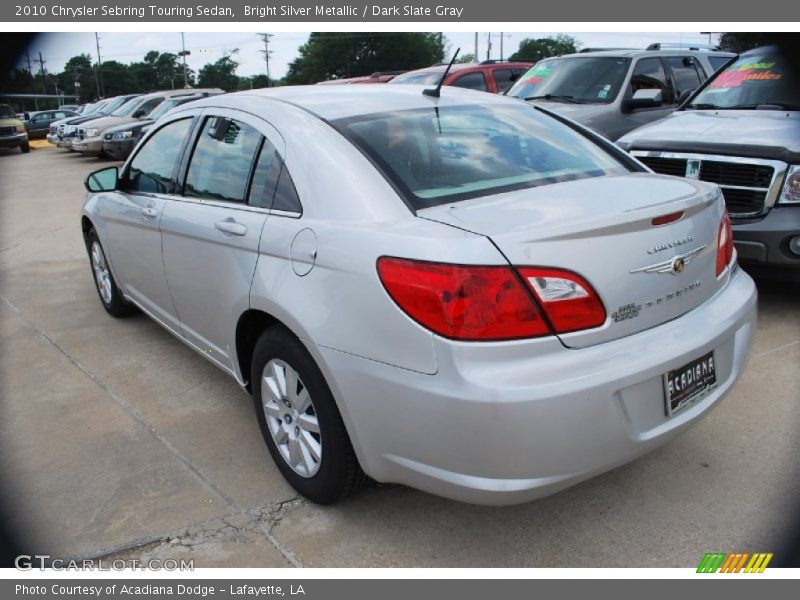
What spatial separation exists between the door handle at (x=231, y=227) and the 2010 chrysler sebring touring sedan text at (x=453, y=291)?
0.01m

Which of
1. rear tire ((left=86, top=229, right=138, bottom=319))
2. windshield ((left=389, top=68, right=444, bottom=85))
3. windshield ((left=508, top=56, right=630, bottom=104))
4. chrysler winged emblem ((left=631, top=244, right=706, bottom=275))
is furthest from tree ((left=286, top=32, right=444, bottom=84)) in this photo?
chrysler winged emblem ((left=631, top=244, right=706, bottom=275))

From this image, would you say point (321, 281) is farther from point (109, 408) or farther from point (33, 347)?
point (33, 347)

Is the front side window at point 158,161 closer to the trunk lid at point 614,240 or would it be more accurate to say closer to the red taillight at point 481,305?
the trunk lid at point 614,240

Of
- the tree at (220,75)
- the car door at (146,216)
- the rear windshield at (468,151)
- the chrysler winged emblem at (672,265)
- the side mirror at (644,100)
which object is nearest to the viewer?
the chrysler winged emblem at (672,265)

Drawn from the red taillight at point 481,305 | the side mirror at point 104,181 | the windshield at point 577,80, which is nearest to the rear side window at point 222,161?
the side mirror at point 104,181

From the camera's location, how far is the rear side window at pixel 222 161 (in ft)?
10.2

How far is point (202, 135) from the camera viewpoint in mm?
3566

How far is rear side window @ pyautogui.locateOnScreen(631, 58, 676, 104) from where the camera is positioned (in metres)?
8.02

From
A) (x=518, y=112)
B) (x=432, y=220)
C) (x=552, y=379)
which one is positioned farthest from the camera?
(x=518, y=112)

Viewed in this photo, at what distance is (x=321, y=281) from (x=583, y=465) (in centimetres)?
105

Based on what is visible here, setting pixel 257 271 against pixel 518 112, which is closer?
pixel 257 271

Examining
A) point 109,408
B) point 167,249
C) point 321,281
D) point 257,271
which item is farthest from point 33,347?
point 321,281

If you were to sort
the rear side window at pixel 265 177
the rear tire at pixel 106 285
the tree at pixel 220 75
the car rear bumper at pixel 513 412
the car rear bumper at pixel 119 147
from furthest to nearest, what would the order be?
the tree at pixel 220 75 < the car rear bumper at pixel 119 147 < the rear tire at pixel 106 285 < the rear side window at pixel 265 177 < the car rear bumper at pixel 513 412

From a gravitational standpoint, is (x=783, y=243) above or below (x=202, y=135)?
below
